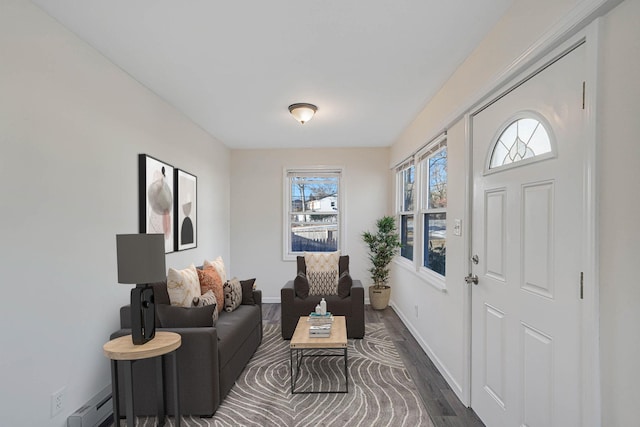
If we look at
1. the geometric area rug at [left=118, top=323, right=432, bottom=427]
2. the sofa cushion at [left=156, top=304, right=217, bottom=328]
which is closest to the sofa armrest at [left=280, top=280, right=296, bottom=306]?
the geometric area rug at [left=118, top=323, right=432, bottom=427]

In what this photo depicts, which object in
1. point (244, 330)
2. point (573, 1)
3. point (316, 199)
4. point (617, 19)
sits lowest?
point (244, 330)

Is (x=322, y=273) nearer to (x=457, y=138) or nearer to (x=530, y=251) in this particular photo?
(x=457, y=138)

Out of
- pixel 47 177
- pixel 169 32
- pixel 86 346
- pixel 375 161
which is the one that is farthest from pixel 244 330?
pixel 375 161

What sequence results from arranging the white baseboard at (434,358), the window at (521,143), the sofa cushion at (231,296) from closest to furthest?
1. the window at (521,143)
2. the white baseboard at (434,358)
3. the sofa cushion at (231,296)

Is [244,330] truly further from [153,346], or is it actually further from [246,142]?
[246,142]

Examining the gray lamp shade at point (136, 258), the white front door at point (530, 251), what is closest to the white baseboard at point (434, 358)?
the white front door at point (530, 251)

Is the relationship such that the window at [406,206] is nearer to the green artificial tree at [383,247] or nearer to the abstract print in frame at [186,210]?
the green artificial tree at [383,247]

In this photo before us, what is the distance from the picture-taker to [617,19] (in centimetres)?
120

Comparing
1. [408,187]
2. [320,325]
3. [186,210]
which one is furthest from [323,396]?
[408,187]

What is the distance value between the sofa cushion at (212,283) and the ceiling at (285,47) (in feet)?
5.74

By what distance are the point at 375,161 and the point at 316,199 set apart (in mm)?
1214

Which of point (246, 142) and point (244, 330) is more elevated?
point (246, 142)

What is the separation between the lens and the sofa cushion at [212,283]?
3158mm

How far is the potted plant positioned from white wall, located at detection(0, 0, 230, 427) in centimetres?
347
